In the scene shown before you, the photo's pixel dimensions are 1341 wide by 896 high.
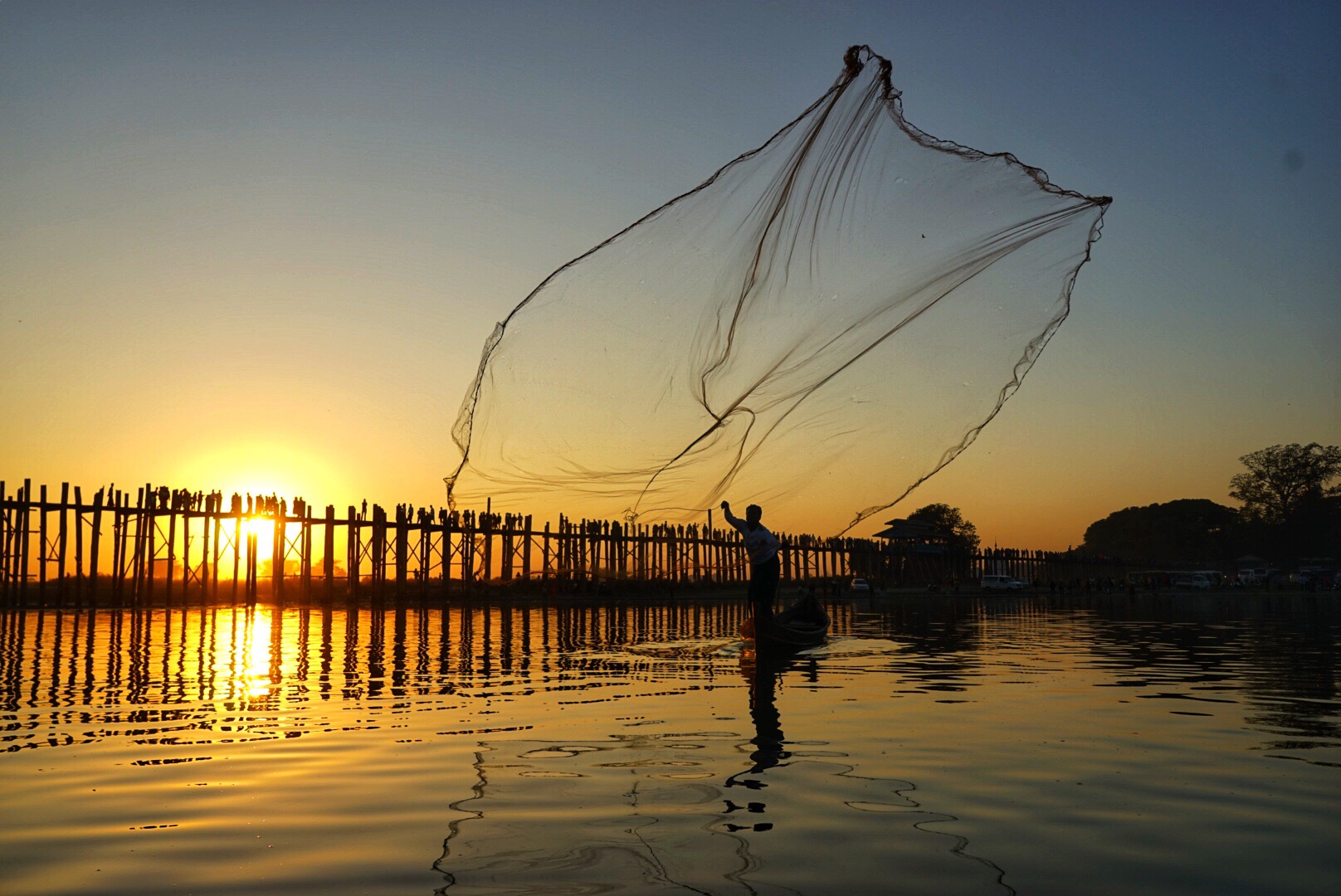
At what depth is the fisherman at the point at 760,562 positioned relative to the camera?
17.1 metres

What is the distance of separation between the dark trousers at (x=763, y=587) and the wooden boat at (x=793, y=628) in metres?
0.20

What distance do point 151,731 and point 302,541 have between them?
33.1 meters

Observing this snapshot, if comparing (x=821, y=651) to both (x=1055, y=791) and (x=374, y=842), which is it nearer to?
(x=1055, y=791)

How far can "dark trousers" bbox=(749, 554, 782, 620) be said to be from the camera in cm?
1711

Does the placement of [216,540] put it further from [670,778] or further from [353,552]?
[670,778]

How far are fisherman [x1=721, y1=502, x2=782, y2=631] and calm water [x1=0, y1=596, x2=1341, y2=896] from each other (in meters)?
1.41

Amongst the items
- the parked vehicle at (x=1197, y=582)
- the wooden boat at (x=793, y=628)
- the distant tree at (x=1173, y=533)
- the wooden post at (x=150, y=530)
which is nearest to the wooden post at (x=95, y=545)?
Result: the wooden post at (x=150, y=530)

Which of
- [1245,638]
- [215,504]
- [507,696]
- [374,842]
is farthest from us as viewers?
[215,504]

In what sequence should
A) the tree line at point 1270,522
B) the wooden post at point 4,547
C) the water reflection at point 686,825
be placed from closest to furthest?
the water reflection at point 686,825 → the wooden post at point 4,547 → the tree line at point 1270,522

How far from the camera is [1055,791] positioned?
668cm

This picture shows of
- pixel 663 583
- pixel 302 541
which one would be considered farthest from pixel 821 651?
pixel 663 583

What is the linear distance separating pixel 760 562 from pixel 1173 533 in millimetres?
158773

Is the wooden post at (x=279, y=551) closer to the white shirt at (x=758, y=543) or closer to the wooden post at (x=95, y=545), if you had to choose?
the wooden post at (x=95, y=545)

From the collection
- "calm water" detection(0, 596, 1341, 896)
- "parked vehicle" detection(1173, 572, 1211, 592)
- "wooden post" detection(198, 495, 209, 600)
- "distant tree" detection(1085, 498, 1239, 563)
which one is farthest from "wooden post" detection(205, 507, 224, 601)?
"distant tree" detection(1085, 498, 1239, 563)
